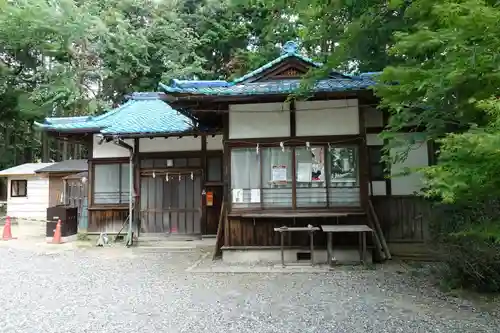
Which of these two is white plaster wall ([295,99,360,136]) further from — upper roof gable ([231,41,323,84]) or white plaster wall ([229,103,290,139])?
upper roof gable ([231,41,323,84])

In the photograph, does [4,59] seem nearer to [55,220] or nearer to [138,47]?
[138,47]

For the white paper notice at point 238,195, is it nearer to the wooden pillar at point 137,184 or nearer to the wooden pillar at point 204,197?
the wooden pillar at point 204,197

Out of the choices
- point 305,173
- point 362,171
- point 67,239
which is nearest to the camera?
point 362,171

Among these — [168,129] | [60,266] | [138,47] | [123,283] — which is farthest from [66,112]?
[123,283]

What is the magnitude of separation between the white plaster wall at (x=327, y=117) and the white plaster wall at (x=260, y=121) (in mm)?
297

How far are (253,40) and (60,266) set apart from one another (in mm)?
18465

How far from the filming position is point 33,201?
20812mm

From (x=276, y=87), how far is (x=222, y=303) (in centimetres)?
455

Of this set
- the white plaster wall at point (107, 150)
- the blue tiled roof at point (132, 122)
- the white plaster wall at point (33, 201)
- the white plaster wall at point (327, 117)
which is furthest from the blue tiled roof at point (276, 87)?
the white plaster wall at point (33, 201)

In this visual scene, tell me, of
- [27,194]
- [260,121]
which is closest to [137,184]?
[260,121]

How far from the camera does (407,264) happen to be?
8242 millimetres

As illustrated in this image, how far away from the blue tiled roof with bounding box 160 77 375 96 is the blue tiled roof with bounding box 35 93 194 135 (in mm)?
3194

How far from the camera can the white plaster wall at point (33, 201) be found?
2059 centimetres

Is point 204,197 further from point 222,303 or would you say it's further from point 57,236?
A: point 222,303
